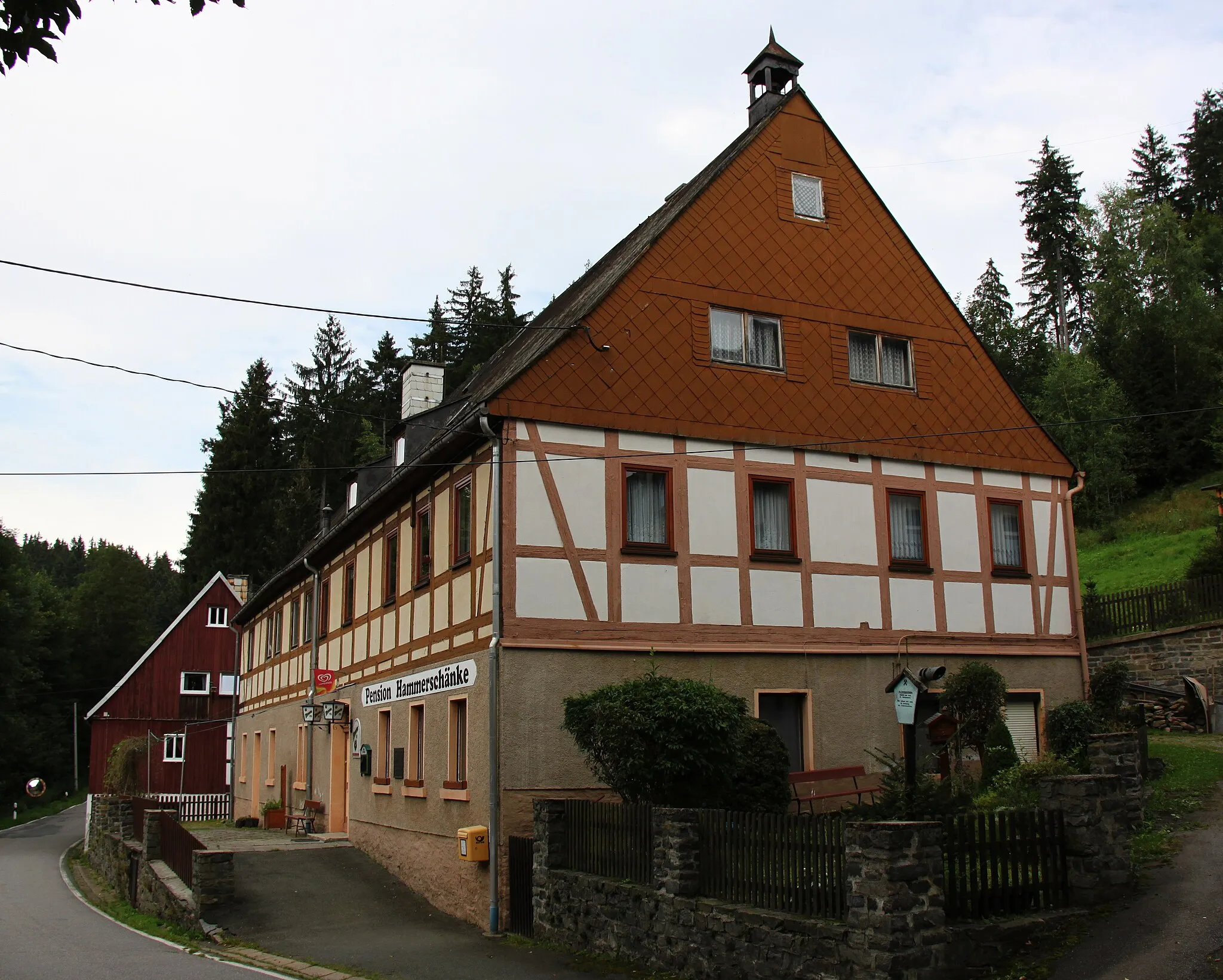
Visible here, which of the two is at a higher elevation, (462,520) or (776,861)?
(462,520)

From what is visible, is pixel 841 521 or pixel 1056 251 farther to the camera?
pixel 1056 251

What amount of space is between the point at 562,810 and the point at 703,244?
8.75 metres

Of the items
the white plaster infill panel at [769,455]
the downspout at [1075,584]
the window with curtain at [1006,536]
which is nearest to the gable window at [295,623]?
the white plaster infill panel at [769,455]

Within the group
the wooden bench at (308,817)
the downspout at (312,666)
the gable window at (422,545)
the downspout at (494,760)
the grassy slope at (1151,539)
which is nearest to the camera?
the downspout at (494,760)

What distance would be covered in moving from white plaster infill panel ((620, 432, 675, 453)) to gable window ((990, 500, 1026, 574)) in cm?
612

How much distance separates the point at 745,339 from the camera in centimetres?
1856

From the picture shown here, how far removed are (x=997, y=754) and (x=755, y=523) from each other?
15.3 feet

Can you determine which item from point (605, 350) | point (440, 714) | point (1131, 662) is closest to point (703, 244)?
point (605, 350)

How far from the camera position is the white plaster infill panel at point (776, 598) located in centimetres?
1762

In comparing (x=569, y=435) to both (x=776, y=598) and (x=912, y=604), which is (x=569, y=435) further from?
(x=912, y=604)

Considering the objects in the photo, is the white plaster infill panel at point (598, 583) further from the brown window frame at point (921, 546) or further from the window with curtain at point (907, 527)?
the window with curtain at point (907, 527)

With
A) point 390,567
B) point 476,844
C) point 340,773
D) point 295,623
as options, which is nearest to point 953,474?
point 476,844

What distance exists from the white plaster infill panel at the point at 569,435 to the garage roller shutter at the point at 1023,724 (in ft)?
26.2

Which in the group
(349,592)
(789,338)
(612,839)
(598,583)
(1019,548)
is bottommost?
(612,839)
